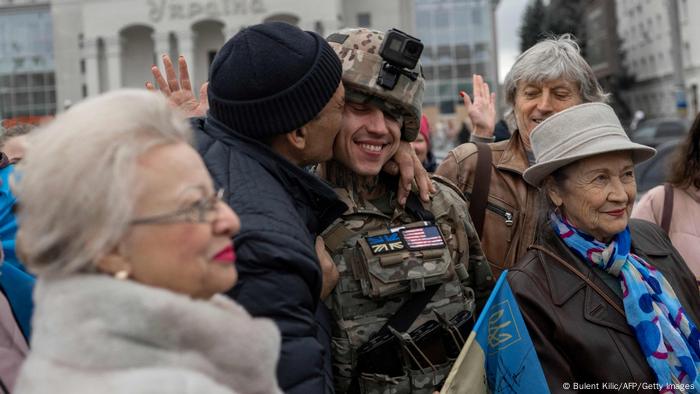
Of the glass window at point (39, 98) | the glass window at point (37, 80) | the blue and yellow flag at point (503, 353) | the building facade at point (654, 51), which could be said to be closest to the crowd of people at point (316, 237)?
the blue and yellow flag at point (503, 353)

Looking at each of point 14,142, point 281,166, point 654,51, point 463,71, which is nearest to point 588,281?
point 281,166

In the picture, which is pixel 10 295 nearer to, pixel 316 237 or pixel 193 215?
pixel 316 237

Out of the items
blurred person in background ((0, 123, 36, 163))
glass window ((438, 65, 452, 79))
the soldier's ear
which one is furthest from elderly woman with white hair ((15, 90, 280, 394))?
glass window ((438, 65, 452, 79))

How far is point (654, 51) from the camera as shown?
6091 cm

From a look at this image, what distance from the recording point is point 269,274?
1.92 metres

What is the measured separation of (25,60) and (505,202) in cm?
6172

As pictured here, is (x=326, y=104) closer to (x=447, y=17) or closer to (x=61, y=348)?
(x=61, y=348)

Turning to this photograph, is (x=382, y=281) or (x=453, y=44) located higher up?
(x=453, y=44)

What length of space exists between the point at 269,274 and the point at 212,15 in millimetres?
55874

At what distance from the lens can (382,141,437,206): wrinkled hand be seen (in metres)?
2.98

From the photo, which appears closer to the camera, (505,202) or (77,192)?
(77,192)

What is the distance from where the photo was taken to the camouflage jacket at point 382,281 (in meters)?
2.76

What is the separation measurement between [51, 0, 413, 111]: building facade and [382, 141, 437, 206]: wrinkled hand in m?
51.7

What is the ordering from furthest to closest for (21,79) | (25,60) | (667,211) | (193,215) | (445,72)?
(25,60)
(21,79)
(445,72)
(667,211)
(193,215)
